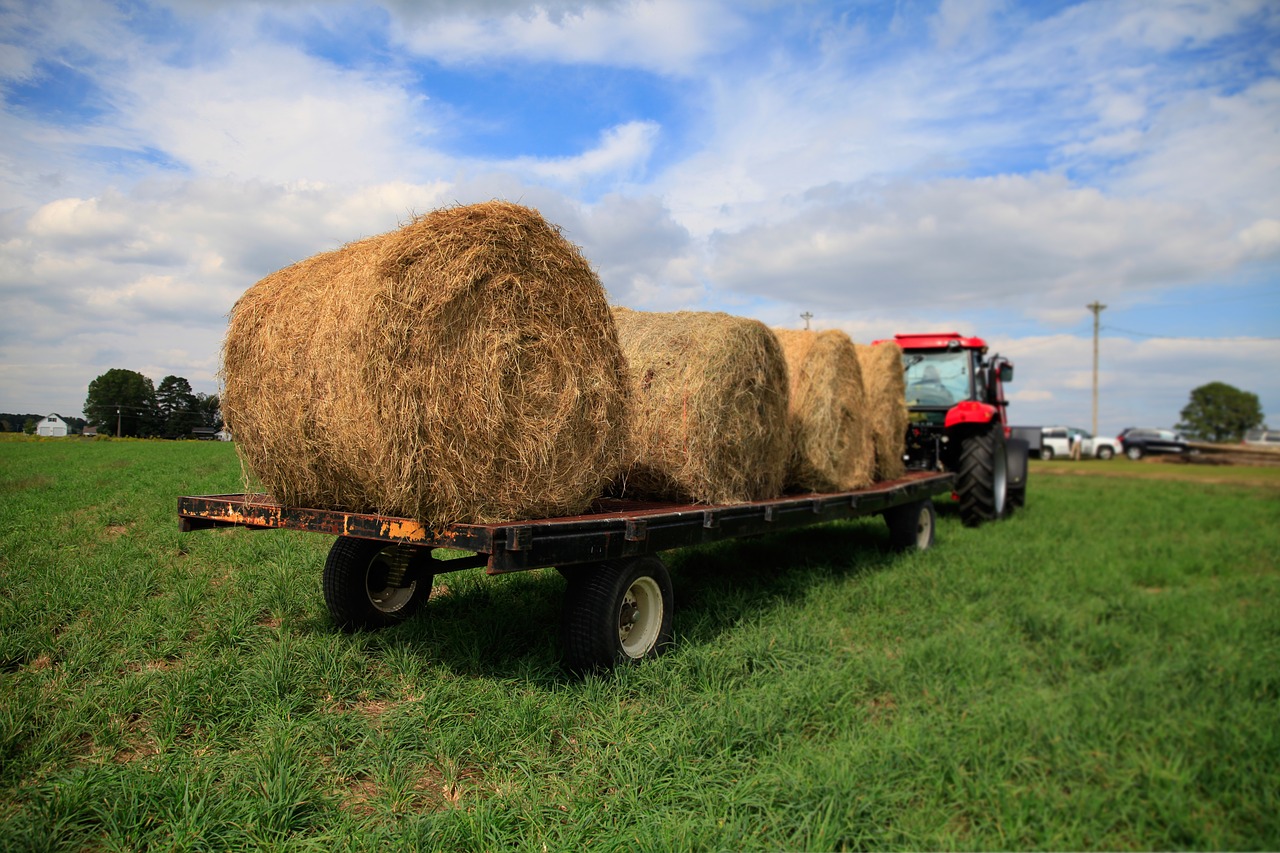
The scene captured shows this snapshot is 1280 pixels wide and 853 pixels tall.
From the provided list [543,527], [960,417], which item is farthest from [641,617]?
[960,417]

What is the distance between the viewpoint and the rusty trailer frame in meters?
3.85

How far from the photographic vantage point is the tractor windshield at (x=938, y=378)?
1170cm

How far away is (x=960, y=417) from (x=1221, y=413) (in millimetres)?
61799

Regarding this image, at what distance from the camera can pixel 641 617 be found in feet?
16.2

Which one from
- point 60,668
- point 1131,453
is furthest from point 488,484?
point 1131,453

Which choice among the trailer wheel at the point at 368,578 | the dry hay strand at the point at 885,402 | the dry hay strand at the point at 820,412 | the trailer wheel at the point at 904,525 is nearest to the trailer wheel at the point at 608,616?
the trailer wheel at the point at 368,578

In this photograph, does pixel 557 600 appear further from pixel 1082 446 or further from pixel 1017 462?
pixel 1082 446

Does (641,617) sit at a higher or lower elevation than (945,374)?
lower

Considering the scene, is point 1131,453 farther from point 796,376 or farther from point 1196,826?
point 1196,826

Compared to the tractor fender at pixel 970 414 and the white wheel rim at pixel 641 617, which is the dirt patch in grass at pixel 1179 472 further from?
the white wheel rim at pixel 641 617

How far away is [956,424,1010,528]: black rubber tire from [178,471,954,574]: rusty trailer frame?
5.36 metres

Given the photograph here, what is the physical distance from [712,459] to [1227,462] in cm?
3087

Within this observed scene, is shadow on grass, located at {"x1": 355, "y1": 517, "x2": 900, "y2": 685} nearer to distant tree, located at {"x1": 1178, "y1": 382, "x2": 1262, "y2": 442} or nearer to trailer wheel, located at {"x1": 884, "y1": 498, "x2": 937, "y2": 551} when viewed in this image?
trailer wheel, located at {"x1": 884, "y1": 498, "x2": 937, "y2": 551}

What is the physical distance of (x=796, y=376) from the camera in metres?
7.52
